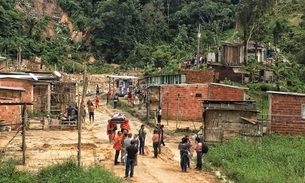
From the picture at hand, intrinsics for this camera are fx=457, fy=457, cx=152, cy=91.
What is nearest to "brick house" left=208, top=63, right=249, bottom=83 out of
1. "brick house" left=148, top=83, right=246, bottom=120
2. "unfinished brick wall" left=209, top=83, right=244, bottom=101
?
"unfinished brick wall" left=209, top=83, right=244, bottom=101

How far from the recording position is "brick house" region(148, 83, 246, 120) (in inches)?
1195

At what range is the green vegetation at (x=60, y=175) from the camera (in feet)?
A: 43.1

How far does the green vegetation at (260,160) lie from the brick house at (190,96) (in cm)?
930

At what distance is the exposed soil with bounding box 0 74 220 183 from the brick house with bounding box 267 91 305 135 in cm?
510

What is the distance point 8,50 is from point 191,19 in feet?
105

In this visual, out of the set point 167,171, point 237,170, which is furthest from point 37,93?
point 237,170

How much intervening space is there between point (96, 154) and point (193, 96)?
13.0m

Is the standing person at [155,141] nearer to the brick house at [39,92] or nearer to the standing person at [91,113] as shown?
the brick house at [39,92]

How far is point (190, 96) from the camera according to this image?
30.5 metres

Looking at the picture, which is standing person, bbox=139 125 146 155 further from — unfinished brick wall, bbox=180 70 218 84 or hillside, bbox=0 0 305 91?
hillside, bbox=0 0 305 91

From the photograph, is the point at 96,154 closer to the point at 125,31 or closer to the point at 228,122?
the point at 228,122

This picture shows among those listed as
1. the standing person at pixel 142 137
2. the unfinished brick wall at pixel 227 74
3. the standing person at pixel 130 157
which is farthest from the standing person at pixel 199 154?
the unfinished brick wall at pixel 227 74

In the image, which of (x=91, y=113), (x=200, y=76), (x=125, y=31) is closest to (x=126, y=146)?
(x=91, y=113)

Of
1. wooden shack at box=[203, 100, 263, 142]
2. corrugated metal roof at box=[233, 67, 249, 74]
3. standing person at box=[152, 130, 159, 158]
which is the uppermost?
corrugated metal roof at box=[233, 67, 249, 74]
